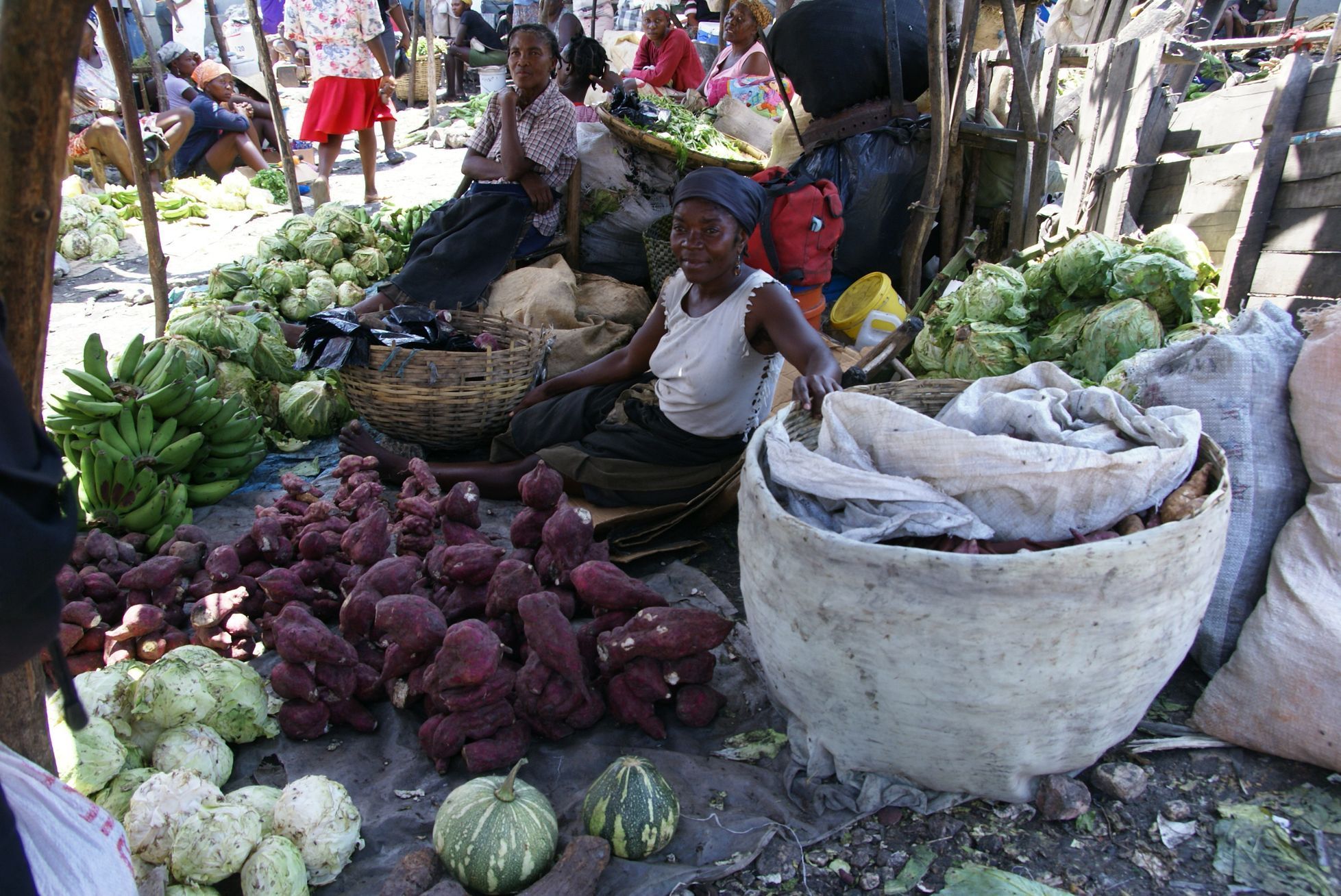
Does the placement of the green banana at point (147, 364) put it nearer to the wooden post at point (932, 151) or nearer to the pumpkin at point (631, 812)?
the pumpkin at point (631, 812)

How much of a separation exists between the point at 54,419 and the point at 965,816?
354 centimetres

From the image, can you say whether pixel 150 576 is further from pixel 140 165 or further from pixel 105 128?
pixel 105 128

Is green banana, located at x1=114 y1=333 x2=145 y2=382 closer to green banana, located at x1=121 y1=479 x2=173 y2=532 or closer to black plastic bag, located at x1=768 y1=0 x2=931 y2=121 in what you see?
green banana, located at x1=121 y1=479 x2=173 y2=532

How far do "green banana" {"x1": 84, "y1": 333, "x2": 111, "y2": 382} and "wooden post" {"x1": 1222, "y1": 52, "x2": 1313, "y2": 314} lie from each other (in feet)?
16.3

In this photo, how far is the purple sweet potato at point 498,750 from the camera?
7.33 ft

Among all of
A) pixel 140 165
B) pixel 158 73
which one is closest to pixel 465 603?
pixel 140 165

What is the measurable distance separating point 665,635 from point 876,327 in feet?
8.80

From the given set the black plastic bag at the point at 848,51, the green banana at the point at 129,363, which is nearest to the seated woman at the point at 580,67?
the black plastic bag at the point at 848,51

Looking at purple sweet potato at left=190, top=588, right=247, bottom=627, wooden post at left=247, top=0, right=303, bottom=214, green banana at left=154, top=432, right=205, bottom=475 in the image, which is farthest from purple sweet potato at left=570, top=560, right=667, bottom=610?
wooden post at left=247, top=0, right=303, bottom=214

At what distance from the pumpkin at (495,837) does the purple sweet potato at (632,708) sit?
45 centimetres

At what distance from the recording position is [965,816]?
7.00 feet

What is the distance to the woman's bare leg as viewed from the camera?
3.97m

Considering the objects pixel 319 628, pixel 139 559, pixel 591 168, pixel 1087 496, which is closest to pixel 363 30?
pixel 591 168

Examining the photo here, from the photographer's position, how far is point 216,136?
10.8 meters
